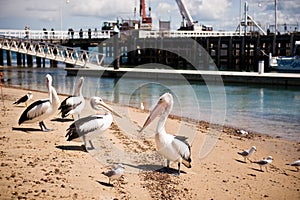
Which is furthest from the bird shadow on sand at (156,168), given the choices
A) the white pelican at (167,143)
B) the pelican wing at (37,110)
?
the pelican wing at (37,110)

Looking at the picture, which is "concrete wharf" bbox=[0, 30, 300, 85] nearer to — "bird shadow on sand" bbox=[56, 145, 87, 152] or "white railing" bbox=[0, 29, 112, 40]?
"white railing" bbox=[0, 29, 112, 40]

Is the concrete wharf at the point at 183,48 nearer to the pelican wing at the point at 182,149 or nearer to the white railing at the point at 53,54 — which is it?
the white railing at the point at 53,54

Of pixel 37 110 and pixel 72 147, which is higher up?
pixel 37 110

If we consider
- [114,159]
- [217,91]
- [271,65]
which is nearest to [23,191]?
[114,159]

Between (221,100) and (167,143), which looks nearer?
(167,143)

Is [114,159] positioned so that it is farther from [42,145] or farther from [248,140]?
[248,140]

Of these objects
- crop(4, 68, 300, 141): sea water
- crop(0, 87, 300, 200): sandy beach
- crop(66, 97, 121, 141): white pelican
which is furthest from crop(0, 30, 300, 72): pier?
crop(66, 97, 121, 141): white pelican

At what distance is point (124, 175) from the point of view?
6.06 m

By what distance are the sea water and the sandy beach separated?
4.31 metres

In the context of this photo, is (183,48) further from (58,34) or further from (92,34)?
(58,34)

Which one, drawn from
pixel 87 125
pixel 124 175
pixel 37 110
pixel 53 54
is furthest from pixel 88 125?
pixel 53 54

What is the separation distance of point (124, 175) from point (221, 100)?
575 inches

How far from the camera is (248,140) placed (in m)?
10.3

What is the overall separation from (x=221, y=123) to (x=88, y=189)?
8844 mm
